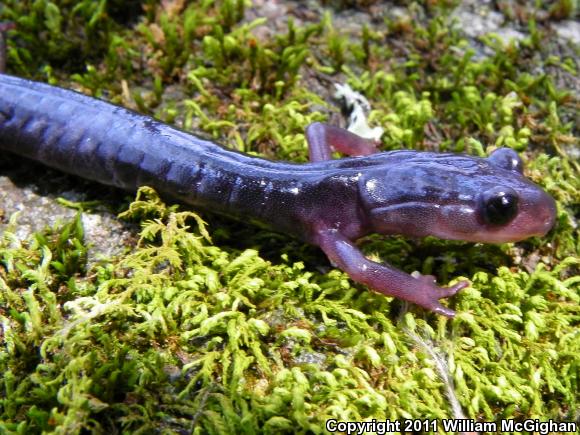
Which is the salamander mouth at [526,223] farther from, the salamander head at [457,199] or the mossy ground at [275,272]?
the mossy ground at [275,272]

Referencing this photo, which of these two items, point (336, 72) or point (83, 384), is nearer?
point (83, 384)

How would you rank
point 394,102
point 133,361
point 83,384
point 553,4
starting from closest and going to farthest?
point 83,384 → point 133,361 → point 394,102 → point 553,4

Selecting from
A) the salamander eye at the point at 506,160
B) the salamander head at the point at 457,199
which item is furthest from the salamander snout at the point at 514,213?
the salamander eye at the point at 506,160

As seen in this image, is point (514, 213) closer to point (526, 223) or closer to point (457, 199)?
point (526, 223)

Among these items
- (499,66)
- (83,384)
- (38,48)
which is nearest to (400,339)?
(83,384)

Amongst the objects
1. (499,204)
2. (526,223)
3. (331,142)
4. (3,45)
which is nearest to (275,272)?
(331,142)

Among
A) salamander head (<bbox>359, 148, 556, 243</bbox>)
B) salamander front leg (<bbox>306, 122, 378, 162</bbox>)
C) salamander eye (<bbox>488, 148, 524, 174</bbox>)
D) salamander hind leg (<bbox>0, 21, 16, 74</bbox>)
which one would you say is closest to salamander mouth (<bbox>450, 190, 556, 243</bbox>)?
salamander head (<bbox>359, 148, 556, 243</bbox>)

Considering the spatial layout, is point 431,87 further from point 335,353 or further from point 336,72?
point 335,353
